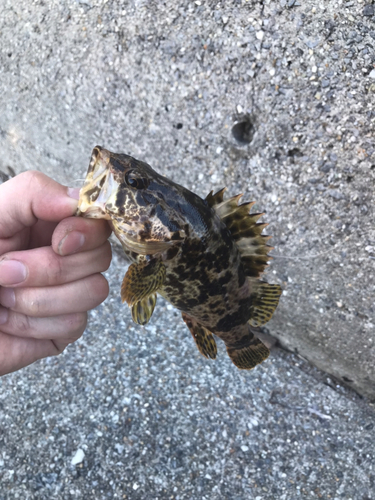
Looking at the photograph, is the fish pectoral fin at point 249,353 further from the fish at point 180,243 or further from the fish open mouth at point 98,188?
the fish open mouth at point 98,188

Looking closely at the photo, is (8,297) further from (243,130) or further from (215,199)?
(243,130)

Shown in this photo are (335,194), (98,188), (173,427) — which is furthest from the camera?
(173,427)

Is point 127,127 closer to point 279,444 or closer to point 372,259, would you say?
point 372,259

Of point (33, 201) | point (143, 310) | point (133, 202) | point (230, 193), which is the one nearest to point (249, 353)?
point (143, 310)

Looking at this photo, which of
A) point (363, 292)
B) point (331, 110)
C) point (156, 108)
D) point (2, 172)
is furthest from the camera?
point (2, 172)

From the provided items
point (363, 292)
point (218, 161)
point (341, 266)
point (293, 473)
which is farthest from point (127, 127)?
point (293, 473)

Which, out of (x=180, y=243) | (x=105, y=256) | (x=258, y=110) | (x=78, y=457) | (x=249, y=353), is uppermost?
(x=258, y=110)

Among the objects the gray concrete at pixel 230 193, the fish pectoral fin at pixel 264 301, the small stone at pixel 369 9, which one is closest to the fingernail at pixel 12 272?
the fish pectoral fin at pixel 264 301

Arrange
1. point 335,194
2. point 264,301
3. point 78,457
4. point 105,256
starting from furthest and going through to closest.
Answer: point 78,457 < point 335,194 < point 264,301 < point 105,256

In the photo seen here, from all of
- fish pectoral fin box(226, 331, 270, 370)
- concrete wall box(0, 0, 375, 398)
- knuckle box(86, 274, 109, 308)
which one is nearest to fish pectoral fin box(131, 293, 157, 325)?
knuckle box(86, 274, 109, 308)
